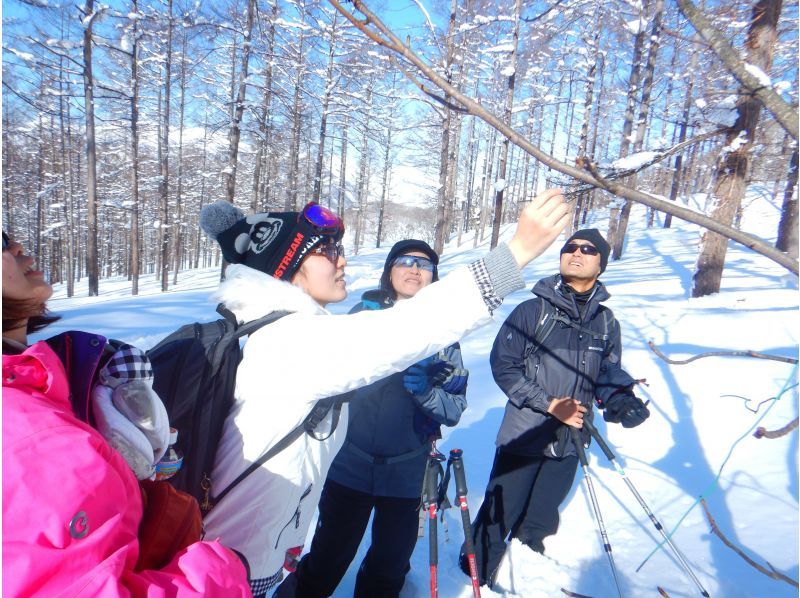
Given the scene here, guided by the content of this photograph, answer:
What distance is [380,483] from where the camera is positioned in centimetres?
217

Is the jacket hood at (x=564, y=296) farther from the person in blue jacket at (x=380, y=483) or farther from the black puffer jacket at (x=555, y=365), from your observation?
the person in blue jacket at (x=380, y=483)

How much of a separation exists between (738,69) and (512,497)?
243 cm

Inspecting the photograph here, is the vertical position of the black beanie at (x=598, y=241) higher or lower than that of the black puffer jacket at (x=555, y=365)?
higher

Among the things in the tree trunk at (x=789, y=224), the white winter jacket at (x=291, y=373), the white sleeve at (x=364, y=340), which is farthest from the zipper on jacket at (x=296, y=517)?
the tree trunk at (x=789, y=224)

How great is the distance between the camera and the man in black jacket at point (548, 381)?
2.52m

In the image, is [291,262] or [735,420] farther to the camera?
[735,420]

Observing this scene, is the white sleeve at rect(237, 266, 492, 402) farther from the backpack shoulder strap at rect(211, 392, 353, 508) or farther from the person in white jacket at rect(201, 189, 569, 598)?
the backpack shoulder strap at rect(211, 392, 353, 508)

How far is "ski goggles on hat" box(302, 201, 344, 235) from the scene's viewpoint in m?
1.48

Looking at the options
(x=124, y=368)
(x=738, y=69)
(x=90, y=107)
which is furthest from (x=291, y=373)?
(x=90, y=107)

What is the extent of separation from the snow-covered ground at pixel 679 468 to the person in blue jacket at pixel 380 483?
0.49m

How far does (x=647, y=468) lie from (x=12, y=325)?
13.6 feet

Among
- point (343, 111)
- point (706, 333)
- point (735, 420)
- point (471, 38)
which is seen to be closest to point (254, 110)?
point (343, 111)

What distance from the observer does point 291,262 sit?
4.72ft

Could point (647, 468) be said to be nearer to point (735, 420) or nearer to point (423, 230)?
point (735, 420)
